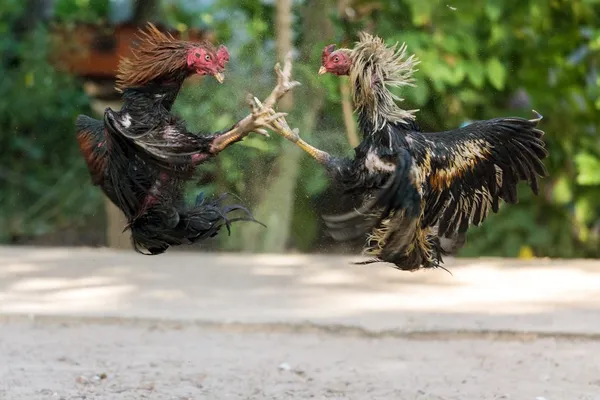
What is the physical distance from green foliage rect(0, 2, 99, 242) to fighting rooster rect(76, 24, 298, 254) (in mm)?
10142

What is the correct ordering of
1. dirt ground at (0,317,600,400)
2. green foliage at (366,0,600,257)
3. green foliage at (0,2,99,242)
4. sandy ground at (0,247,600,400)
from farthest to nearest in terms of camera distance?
green foliage at (0,2,99,242) → green foliage at (366,0,600,257) → sandy ground at (0,247,600,400) → dirt ground at (0,317,600,400)

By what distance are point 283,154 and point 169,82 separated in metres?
6.52

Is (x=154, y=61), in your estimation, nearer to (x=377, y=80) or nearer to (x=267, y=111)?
(x=267, y=111)

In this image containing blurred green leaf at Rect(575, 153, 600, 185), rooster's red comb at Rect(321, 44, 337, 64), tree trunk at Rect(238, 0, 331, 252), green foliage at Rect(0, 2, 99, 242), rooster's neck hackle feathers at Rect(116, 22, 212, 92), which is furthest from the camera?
green foliage at Rect(0, 2, 99, 242)

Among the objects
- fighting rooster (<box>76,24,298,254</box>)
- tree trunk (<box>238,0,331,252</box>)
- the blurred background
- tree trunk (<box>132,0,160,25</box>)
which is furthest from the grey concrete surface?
fighting rooster (<box>76,24,298,254</box>)

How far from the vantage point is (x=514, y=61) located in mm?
11117

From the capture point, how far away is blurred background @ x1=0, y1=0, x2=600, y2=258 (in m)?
8.85

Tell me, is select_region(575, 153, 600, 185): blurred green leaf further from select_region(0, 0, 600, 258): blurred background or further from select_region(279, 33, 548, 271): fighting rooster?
select_region(279, 33, 548, 271): fighting rooster

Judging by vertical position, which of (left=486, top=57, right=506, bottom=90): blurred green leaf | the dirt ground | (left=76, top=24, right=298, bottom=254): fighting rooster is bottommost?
the dirt ground

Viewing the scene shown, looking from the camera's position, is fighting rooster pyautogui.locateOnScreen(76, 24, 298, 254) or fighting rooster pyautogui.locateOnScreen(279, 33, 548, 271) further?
fighting rooster pyautogui.locateOnScreen(76, 24, 298, 254)

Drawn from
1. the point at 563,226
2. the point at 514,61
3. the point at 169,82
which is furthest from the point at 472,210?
the point at 563,226

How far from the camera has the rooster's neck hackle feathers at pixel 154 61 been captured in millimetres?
3725

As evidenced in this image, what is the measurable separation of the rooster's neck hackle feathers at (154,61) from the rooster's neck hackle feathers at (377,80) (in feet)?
1.75

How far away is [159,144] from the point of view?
3.66 metres
